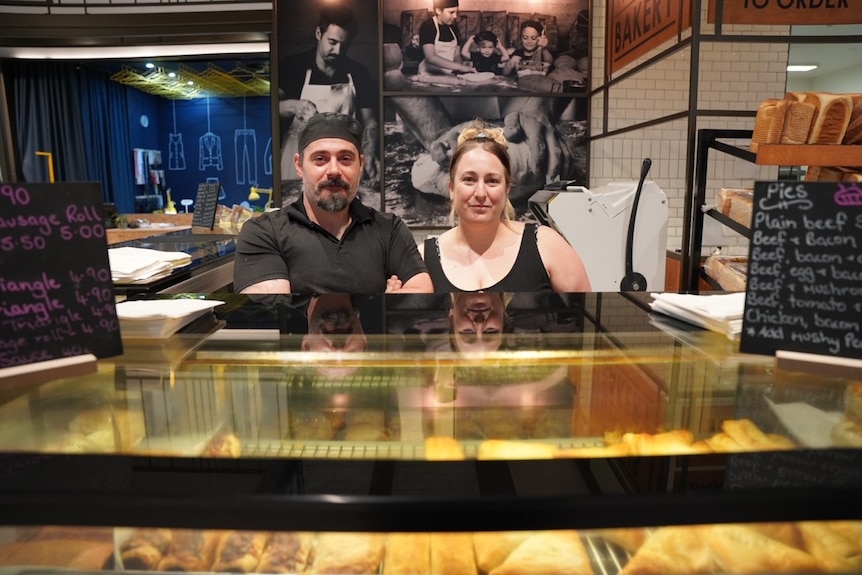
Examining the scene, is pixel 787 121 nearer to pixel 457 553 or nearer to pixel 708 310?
pixel 708 310

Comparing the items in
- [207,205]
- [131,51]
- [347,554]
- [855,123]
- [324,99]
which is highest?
[131,51]

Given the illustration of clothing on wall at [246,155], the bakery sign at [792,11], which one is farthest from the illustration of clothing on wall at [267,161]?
the bakery sign at [792,11]

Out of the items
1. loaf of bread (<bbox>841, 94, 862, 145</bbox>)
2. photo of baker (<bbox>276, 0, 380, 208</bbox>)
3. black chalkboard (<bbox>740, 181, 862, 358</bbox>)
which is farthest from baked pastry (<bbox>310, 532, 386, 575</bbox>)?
photo of baker (<bbox>276, 0, 380, 208</bbox>)

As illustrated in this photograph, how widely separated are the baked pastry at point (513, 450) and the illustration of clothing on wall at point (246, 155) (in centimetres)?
1046

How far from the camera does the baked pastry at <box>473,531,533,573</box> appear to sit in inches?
28.7

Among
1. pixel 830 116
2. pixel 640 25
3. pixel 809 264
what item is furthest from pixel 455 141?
pixel 809 264

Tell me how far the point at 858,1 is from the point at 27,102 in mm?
9117

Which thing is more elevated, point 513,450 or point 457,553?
point 513,450

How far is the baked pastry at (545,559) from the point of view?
720 millimetres

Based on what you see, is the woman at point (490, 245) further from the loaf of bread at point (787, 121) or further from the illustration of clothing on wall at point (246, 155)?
the illustration of clothing on wall at point (246, 155)

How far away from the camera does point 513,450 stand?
72cm

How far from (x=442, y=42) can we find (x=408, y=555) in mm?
5408

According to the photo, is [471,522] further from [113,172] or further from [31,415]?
[113,172]

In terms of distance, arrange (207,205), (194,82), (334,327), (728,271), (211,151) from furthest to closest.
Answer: (211,151)
(194,82)
(207,205)
(728,271)
(334,327)
